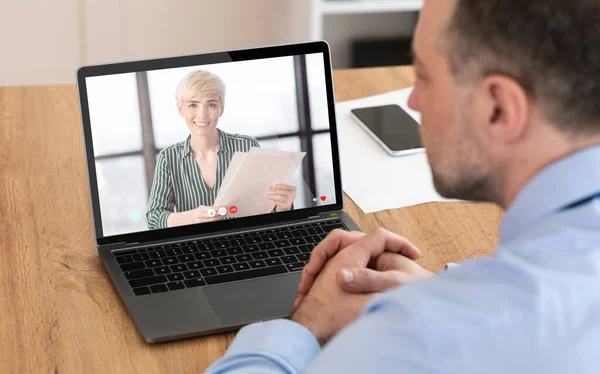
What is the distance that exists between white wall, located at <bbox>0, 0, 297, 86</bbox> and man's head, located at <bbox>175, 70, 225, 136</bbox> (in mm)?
1973

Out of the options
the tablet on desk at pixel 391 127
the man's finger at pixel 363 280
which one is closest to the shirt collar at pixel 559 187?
the man's finger at pixel 363 280

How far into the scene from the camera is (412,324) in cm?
67

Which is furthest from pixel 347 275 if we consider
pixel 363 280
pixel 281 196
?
pixel 281 196

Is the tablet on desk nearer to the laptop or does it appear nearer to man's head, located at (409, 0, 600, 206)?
the laptop

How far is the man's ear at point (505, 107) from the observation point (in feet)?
2.58

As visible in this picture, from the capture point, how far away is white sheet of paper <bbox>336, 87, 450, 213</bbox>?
1464 millimetres

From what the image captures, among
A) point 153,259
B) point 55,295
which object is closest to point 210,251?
point 153,259

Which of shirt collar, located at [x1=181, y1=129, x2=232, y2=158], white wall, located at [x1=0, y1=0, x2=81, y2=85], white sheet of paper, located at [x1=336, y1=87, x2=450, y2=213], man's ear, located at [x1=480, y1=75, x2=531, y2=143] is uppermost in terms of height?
man's ear, located at [x1=480, y1=75, x2=531, y2=143]

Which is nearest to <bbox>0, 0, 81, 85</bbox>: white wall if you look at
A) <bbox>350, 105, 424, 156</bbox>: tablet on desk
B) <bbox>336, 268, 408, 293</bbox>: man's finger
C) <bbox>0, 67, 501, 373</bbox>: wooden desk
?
<bbox>0, 67, 501, 373</bbox>: wooden desk

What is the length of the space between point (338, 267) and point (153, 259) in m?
0.28

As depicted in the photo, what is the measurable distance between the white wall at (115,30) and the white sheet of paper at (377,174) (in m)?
1.64

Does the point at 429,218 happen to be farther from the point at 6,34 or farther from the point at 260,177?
the point at 6,34

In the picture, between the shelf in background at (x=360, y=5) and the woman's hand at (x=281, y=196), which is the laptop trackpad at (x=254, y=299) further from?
the shelf in background at (x=360, y=5)

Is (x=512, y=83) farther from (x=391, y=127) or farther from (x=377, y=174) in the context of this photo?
(x=391, y=127)
